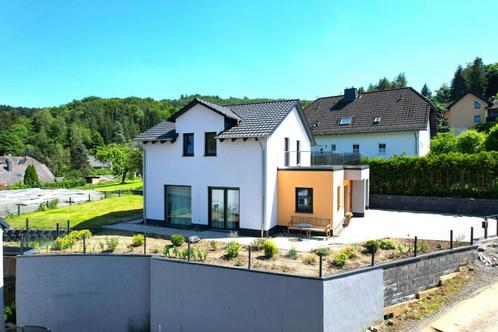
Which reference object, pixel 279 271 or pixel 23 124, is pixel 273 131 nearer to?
pixel 279 271

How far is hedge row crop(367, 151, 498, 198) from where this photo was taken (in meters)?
19.5

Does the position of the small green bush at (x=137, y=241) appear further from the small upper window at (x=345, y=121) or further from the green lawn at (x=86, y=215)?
the small upper window at (x=345, y=121)

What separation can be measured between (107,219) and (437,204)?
19918 millimetres

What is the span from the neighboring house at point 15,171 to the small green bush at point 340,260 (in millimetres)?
58953

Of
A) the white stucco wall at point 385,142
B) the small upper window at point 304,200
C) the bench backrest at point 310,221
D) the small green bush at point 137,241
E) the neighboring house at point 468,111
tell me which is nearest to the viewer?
the small green bush at point 137,241

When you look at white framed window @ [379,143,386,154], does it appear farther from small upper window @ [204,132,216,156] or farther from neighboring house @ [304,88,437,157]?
small upper window @ [204,132,216,156]

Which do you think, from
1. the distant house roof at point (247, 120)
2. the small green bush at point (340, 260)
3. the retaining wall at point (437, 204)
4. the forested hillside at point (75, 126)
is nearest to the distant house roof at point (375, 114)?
the retaining wall at point (437, 204)

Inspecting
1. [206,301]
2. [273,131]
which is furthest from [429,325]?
[273,131]

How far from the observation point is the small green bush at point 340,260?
31.7 ft

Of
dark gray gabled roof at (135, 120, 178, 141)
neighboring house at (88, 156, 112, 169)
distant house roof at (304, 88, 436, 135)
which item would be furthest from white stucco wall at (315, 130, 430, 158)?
neighboring house at (88, 156, 112, 169)

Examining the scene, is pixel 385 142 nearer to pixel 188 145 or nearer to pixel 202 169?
pixel 202 169

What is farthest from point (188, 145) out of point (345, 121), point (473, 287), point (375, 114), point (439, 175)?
point (375, 114)

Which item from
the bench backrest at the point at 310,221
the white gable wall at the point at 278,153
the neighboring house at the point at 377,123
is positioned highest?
the neighboring house at the point at 377,123

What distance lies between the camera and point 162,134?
17422 millimetres
